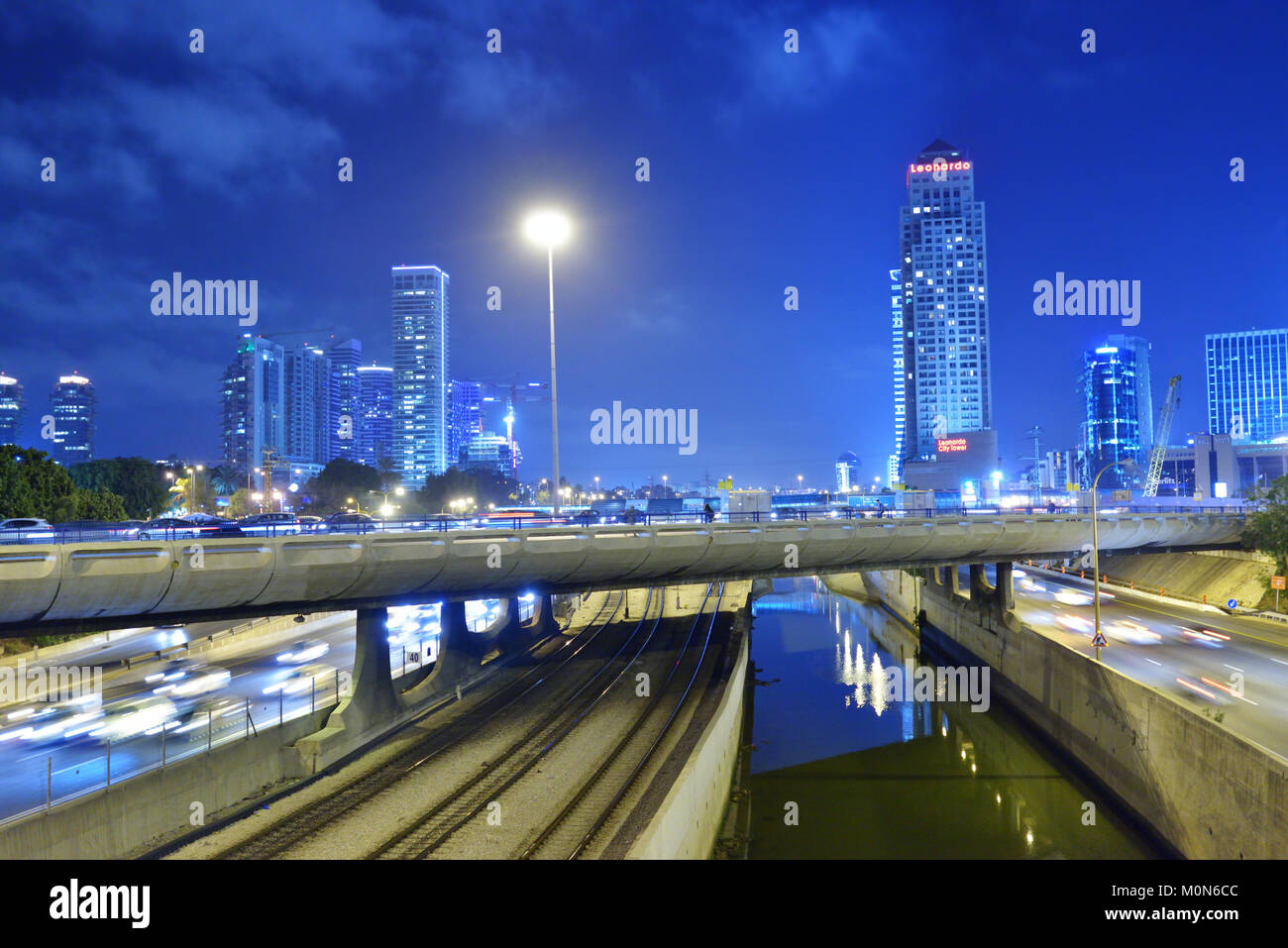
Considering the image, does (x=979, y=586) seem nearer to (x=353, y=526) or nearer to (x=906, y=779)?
(x=906, y=779)

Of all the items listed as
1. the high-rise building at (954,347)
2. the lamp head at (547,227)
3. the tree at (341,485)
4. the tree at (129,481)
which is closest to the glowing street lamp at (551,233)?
the lamp head at (547,227)

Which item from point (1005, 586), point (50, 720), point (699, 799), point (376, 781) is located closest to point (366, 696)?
point (376, 781)

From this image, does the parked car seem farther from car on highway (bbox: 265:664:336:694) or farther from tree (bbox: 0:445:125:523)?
tree (bbox: 0:445:125:523)

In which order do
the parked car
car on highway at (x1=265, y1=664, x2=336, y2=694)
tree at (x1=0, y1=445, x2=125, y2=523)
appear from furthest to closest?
tree at (x1=0, y1=445, x2=125, y2=523) → car on highway at (x1=265, y1=664, x2=336, y2=694) → the parked car

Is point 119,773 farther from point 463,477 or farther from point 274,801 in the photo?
point 463,477

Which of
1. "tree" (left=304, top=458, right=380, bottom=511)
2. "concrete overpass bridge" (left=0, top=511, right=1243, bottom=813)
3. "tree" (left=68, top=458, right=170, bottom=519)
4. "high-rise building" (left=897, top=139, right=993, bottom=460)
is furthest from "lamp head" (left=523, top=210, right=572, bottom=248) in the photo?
"high-rise building" (left=897, top=139, right=993, bottom=460)
